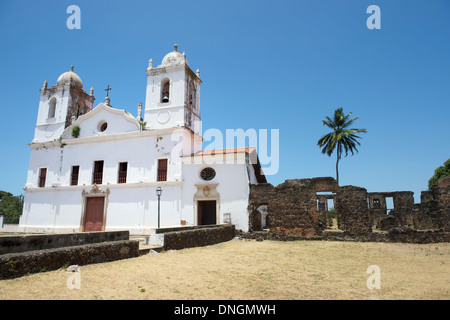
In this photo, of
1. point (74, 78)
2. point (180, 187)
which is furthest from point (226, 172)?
point (74, 78)

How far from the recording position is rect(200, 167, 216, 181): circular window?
1845cm

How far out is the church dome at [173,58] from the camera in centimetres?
2122

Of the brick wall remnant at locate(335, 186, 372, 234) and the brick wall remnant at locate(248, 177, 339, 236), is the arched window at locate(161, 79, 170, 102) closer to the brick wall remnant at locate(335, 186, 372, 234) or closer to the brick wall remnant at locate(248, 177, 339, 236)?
the brick wall remnant at locate(248, 177, 339, 236)

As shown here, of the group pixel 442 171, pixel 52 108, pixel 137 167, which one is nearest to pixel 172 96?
pixel 137 167

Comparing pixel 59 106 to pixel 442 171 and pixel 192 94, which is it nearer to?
pixel 192 94

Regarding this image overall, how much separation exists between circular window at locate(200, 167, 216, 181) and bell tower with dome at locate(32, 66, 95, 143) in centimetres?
1328

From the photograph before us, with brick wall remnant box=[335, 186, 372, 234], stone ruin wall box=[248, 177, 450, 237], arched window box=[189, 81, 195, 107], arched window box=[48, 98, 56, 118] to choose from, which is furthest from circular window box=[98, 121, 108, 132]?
brick wall remnant box=[335, 186, 372, 234]

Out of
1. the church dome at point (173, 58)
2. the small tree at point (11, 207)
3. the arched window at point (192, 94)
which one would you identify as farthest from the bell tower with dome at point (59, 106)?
the small tree at point (11, 207)

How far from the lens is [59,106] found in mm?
24031

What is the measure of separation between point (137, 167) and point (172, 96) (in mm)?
5934

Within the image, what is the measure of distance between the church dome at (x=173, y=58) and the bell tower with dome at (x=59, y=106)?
9213 millimetres

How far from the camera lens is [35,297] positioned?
4488 millimetres

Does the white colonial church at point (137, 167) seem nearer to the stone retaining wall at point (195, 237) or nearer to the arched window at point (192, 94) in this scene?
the arched window at point (192, 94)
